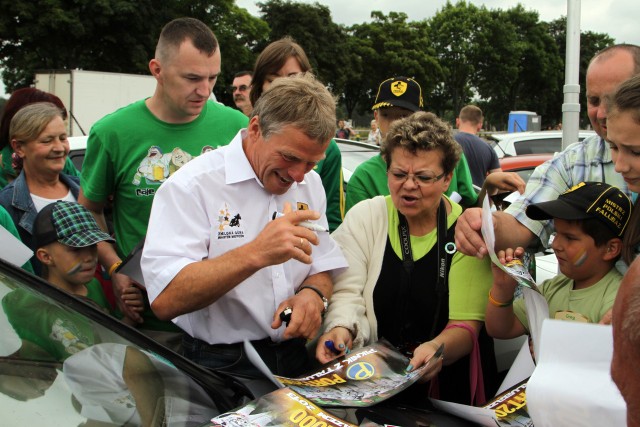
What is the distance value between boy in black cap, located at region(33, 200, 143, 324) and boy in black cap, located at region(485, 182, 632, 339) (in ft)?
5.62

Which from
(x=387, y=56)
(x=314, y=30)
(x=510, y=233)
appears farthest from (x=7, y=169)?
(x=387, y=56)

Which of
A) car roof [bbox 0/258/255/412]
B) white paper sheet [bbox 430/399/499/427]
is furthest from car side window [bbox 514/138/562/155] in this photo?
car roof [bbox 0/258/255/412]

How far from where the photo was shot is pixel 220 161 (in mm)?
2178

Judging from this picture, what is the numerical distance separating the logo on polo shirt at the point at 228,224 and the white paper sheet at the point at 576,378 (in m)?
1.12

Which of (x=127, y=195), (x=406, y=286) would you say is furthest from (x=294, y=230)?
(x=127, y=195)

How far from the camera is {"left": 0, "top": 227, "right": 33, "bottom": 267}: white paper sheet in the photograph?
1975mm

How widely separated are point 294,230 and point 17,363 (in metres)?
0.80

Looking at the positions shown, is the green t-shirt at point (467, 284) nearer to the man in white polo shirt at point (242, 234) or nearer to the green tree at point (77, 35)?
the man in white polo shirt at point (242, 234)

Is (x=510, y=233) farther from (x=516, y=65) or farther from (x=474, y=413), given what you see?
(x=516, y=65)

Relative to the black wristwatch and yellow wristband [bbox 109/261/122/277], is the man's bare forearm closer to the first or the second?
the black wristwatch

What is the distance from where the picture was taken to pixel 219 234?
2.09 m

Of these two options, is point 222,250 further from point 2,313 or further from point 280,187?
point 2,313

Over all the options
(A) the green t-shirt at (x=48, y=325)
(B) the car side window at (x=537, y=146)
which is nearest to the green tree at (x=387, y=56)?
(B) the car side window at (x=537, y=146)

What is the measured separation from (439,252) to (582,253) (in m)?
0.49
